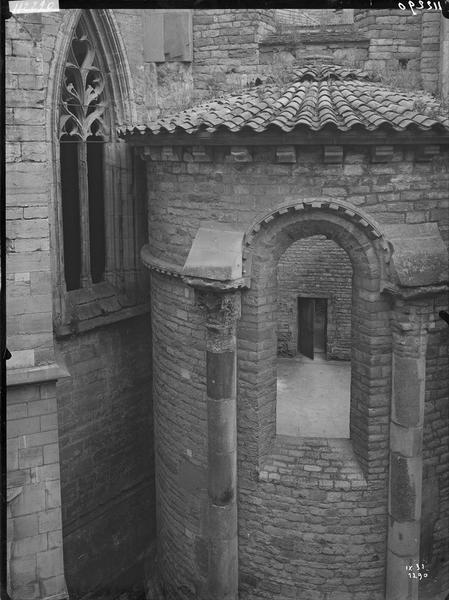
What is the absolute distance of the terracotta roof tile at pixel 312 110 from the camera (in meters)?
6.77

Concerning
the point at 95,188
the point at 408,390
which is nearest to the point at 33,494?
the point at 408,390

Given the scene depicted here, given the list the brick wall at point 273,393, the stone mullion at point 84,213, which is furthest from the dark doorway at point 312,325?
the brick wall at point 273,393

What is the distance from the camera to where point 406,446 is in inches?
295

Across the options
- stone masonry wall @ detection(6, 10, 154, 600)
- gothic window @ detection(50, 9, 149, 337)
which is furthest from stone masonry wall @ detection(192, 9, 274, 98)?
gothic window @ detection(50, 9, 149, 337)

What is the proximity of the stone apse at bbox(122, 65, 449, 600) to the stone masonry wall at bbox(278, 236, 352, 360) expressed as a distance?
5221 mm

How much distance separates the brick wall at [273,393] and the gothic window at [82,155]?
162cm

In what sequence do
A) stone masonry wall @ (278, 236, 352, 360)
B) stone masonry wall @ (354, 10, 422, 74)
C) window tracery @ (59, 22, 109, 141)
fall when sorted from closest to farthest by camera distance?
window tracery @ (59, 22, 109, 141)
stone masonry wall @ (354, 10, 422, 74)
stone masonry wall @ (278, 236, 352, 360)

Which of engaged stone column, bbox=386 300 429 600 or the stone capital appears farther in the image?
the stone capital

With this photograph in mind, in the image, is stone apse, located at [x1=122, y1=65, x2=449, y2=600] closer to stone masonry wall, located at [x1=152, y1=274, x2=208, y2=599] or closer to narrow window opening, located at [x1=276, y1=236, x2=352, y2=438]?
stone masonry wall, located at [x1=152, y1=274, x2=208, y2=599]

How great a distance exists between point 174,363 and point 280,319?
17.7ft

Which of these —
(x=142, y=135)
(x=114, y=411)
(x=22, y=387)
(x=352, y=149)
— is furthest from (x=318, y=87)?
(x=114, y=411)

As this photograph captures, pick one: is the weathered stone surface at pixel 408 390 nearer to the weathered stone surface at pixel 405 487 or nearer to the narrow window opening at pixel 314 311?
the weathered stone surface at pixel 405 487

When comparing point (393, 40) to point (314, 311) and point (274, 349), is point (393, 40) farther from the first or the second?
point (314, 311)

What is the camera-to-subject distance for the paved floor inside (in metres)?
9.05
